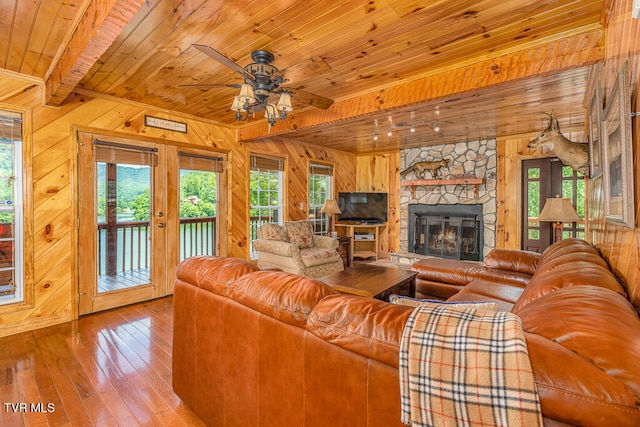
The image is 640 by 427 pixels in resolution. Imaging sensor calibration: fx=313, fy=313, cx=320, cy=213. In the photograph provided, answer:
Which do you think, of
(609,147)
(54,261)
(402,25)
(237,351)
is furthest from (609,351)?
(54,261)

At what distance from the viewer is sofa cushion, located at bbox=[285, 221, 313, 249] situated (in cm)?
476

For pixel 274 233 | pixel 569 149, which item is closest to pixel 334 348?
pixel 569 149

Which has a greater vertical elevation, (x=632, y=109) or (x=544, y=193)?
(x=632, y=109)

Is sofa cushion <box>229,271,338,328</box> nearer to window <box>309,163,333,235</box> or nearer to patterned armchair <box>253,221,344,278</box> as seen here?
patterned armchair <box>253,221,344,278</box>

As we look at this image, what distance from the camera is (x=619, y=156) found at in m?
1.39

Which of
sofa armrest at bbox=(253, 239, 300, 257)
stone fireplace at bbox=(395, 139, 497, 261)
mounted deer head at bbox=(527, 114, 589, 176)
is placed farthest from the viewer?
stone fireplace at bbox=(395, 139, 497, 261)

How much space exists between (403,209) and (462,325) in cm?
590

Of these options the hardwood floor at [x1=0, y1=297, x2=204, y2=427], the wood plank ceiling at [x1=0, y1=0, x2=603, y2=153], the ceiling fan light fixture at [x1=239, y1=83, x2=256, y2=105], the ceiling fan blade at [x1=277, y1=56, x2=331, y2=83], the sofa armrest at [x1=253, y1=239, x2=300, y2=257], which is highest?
the wood plank ceiling at [x1=0, y1=0, x2=603, y2=153]

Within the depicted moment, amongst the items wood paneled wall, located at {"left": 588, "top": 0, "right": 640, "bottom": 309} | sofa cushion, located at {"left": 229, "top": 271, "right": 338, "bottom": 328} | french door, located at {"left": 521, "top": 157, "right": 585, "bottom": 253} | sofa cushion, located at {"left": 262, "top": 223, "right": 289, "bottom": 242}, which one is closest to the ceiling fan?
sofa cushion, located at {"left": 229, "top": 271, "right": 338, "bottom": 328}

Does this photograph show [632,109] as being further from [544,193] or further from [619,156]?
[544,193]

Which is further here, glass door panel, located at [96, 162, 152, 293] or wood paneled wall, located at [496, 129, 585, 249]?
wood paneled wall, located at [496, 129, 585, 249]

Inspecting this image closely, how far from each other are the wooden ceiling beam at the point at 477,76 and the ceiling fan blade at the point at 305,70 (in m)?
1.13

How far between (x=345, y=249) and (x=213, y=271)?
4.32 m

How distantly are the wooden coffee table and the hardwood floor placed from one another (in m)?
1.48
